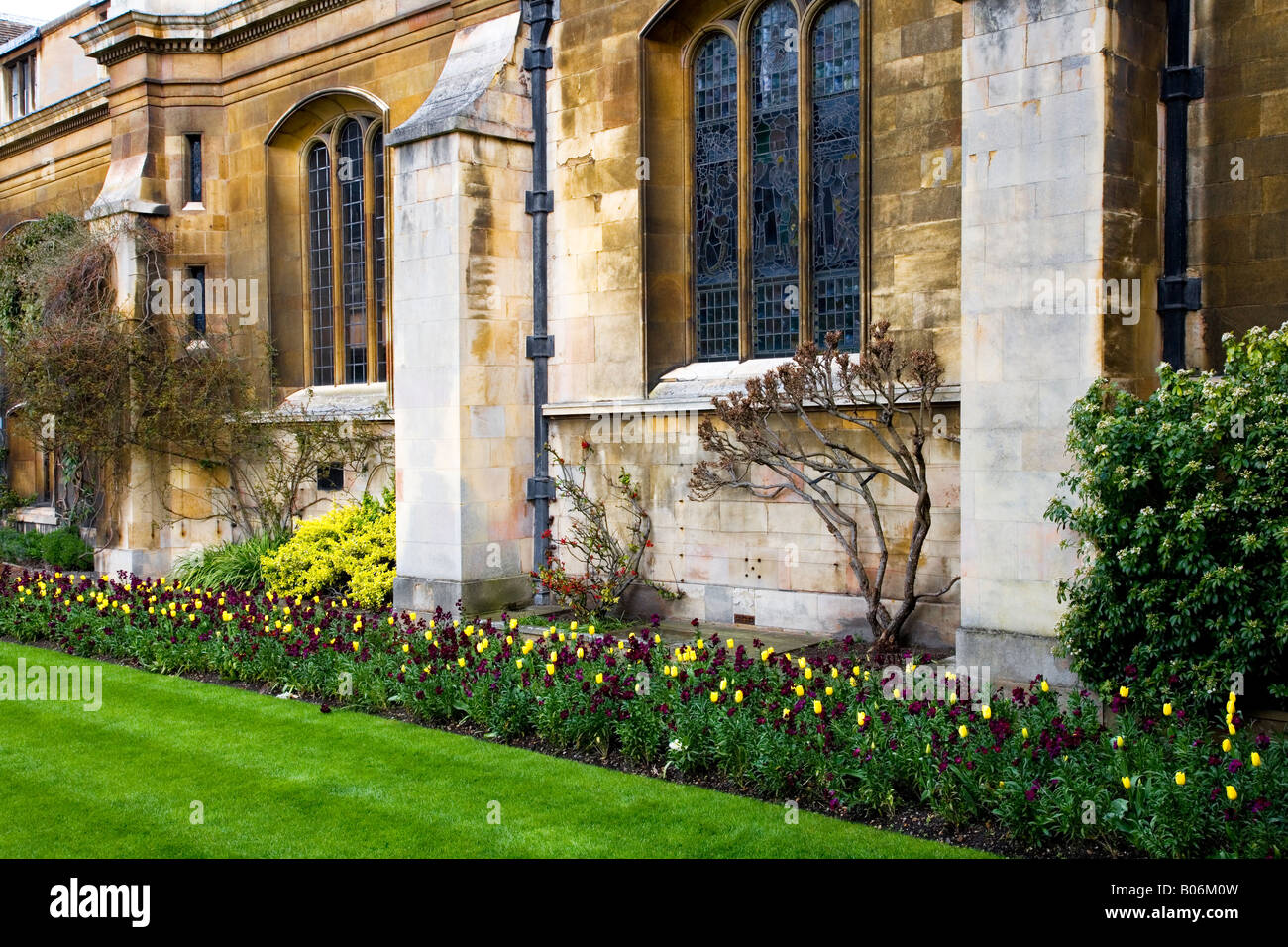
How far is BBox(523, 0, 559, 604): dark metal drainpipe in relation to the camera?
47.3 feet

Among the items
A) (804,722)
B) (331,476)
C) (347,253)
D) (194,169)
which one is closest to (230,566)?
(331,476)

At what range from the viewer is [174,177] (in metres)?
19.6

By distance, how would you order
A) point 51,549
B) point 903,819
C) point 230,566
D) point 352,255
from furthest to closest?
1. point 51,549
2. point 352,255
3. point 230,566
4. point 903,819

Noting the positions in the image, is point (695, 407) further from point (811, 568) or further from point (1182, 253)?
point (1182, 253)

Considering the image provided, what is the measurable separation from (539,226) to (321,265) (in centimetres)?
561

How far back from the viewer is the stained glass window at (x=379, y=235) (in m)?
17.8

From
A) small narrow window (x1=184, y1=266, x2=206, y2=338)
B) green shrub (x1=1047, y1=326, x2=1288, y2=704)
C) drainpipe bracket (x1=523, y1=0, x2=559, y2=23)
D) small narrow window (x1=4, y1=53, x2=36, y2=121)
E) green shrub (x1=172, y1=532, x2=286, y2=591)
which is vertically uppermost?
small narrow window (x1=4, y1=53, x2=36, y2=121)

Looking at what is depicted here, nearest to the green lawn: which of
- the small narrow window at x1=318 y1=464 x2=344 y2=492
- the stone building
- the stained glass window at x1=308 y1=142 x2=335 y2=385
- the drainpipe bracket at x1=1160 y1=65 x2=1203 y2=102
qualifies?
the stone building

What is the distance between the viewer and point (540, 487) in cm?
1445

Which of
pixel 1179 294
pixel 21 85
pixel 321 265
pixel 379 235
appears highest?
pixel 21 85

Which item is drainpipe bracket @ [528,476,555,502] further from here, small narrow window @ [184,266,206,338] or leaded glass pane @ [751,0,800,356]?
small narrow window @ [184,266,206,338]

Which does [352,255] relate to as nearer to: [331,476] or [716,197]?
[331,476]

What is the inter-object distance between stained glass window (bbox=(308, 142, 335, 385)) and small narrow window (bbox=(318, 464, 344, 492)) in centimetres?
149
